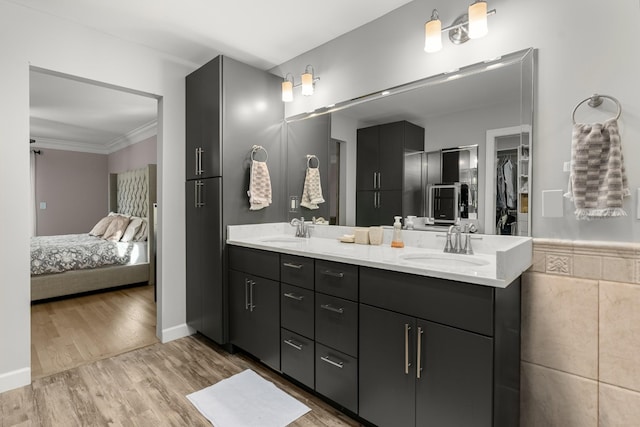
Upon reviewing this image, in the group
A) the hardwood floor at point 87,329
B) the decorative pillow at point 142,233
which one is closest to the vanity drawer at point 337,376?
the hardwood floor at point 87,329

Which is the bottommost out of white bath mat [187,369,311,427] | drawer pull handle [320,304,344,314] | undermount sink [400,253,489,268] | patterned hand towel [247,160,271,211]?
white bath mat [187,369,311,427]

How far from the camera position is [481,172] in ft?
5.85

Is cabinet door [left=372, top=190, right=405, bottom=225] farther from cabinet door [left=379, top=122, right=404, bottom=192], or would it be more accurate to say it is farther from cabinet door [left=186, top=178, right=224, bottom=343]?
cabinet door [left=186, top=178, right=224, bottom=343]

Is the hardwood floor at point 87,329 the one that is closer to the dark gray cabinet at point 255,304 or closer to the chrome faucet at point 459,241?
the dark gray cabinet at point 255,304

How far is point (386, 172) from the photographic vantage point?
7.29 feet

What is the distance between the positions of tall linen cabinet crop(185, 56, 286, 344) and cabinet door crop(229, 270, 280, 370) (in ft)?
0.31

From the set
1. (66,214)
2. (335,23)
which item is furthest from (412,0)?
(66,214)

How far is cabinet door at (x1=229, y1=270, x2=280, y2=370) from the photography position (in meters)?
2.12

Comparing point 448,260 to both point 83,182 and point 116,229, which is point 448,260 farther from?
point 83,182

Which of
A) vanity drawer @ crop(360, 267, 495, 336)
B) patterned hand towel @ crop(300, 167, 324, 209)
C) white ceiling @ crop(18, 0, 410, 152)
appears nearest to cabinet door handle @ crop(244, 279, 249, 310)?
patterned hand towel @ crop(300, 167, 324, 209)

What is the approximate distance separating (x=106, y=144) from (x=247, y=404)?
6853 mm

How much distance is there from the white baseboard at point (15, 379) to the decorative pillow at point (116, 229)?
2.84 metres

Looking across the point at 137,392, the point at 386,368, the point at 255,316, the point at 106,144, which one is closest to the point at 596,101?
the point at 386,368

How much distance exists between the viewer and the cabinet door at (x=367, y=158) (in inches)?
89.6
